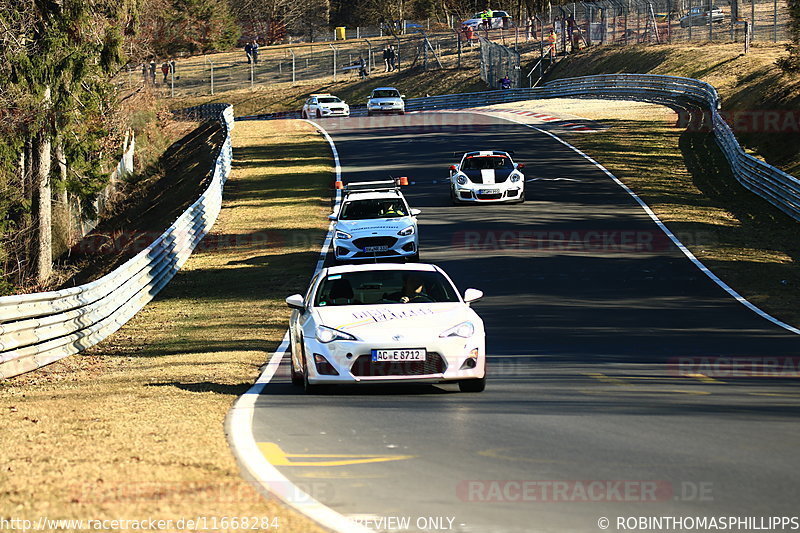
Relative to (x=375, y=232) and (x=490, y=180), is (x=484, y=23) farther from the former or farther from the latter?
(x=375, y=232)

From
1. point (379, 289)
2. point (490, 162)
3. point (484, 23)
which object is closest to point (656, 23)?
point (484, 23)

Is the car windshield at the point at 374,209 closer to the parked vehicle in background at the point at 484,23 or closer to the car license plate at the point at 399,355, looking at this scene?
the car license plate at the point at 399,355

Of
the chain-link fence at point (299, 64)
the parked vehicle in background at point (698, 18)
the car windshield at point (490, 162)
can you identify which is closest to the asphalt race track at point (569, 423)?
the car windshield at point (490, 162)

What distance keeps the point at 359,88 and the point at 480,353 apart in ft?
253

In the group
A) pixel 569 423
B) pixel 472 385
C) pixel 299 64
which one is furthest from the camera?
pixel 299 64

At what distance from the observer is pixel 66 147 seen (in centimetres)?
3794

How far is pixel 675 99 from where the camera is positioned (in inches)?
2233

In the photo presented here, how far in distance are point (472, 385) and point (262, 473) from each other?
4120 millimetres

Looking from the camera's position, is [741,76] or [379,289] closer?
[379,289]

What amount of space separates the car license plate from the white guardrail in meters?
21.3

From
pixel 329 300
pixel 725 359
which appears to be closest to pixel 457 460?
pixel 329 300

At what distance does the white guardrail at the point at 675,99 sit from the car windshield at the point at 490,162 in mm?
7563

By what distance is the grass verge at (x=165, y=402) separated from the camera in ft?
23.9

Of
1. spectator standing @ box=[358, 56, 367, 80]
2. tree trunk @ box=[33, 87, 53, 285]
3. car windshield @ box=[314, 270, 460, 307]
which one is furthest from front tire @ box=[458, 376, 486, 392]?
spectator standing @ box=[358, 56, 367, 80]
